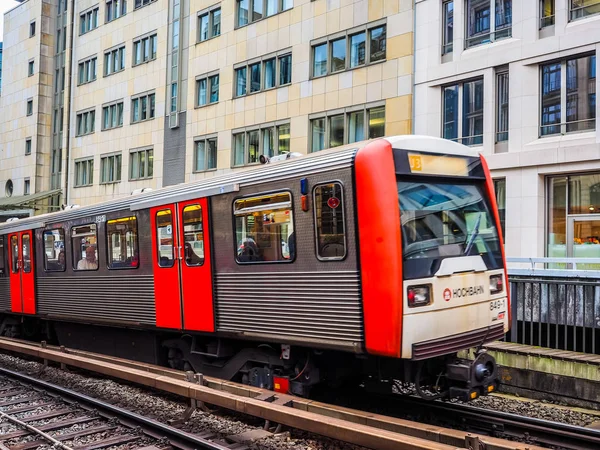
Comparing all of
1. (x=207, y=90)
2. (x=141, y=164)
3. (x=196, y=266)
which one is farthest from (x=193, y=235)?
(x=141, y=164)

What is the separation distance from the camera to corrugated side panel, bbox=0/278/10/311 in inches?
591

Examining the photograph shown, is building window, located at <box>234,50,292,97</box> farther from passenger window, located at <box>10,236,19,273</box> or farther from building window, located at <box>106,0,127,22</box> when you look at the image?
passenger window, located at <box>10,236,19,273</box>

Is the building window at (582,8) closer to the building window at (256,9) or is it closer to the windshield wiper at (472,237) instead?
the building window at (256,9)

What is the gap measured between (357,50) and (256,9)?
6118 millimetres

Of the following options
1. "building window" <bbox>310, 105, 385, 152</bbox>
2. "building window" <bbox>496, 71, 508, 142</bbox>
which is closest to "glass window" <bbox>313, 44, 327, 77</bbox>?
"building window" <bbox>310, 105, 385, 152</bbox>

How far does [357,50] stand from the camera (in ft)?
76.5

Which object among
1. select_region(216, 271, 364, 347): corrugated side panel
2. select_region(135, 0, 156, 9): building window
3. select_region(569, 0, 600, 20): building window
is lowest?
select_region(216, 271, 364, 347): corrugated side panel

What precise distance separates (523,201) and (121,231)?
1231 centimetres

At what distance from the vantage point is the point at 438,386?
24.3 ft

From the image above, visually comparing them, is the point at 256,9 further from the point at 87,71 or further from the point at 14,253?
the point at 14,253

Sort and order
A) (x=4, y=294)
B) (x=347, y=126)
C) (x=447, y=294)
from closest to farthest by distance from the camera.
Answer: (x=447, y=294)
(x=4, y=294)
(x=347, y=126)

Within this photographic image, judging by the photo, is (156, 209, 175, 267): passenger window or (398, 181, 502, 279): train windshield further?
(156, 209, 175, 267): passenger window

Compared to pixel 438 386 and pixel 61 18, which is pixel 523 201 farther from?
pixel 61 18

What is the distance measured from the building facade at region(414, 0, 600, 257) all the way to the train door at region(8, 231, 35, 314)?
12.8 m
